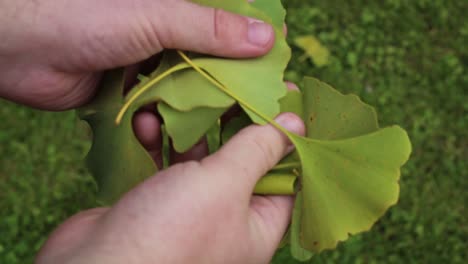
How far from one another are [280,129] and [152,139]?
0.24m

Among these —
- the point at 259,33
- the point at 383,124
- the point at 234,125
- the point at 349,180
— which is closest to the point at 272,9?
the point at 259,33

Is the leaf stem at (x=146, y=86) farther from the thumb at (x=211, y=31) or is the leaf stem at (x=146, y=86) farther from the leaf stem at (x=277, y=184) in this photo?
the leaf stem at (x=277, y=184)

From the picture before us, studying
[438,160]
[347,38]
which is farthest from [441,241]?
[347,38]

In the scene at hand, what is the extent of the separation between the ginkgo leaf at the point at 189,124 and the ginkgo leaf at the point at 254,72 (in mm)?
44

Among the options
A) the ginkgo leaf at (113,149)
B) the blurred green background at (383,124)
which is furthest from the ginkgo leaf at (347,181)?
the blurred green background at (383,124)

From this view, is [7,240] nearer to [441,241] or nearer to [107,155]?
[107,155]

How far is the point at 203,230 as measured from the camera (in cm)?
77

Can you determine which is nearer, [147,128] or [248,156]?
[248,156]

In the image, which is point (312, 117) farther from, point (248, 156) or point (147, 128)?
point (147, 128)

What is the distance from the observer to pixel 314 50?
1870 mm

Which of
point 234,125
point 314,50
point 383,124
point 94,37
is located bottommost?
point 383,124

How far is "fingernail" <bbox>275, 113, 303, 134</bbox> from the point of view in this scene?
91 cm

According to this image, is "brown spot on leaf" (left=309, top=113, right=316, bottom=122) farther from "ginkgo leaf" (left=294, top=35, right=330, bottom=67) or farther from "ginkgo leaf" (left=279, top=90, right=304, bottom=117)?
"ginkgo leaf" (left=294, top=35, right=330, bottom=67)

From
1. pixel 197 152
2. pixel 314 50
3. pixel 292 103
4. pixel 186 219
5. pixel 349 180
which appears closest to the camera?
pixel 186 219
